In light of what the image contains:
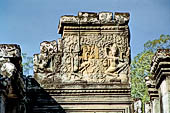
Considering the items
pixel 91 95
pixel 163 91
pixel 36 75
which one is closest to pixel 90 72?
pixel 91 95

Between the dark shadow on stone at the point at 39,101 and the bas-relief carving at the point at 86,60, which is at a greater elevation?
the bas-relief carving at the point at 86,60

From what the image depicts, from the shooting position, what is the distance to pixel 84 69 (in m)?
11.9

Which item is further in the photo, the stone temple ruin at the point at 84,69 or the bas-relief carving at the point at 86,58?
the bas-relief carving at the point at 86,58

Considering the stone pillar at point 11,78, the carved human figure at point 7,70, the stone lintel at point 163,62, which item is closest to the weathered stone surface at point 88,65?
the stone pillar at point 11,78

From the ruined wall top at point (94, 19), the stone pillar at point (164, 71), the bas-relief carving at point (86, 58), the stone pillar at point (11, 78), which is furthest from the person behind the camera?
the ruined wall top at point (94, 19)


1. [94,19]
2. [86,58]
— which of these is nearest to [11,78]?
[86,58]

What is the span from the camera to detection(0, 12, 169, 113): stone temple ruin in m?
11.7

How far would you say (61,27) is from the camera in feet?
40.2

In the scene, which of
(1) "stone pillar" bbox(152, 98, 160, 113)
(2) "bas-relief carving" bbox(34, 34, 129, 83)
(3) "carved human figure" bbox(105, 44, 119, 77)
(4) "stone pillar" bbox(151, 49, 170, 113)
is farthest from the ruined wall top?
(4) "stone pillar" bbox(151, 49, 170, 113)

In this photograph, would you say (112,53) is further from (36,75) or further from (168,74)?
(168,74)

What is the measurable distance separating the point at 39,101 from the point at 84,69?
1.49 metres

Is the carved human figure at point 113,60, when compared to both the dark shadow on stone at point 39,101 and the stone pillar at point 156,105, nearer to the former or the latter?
the dark shadow on stone at point 39,101

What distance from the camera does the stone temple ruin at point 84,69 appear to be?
11.7m

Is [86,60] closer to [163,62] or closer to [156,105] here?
[156,105]
